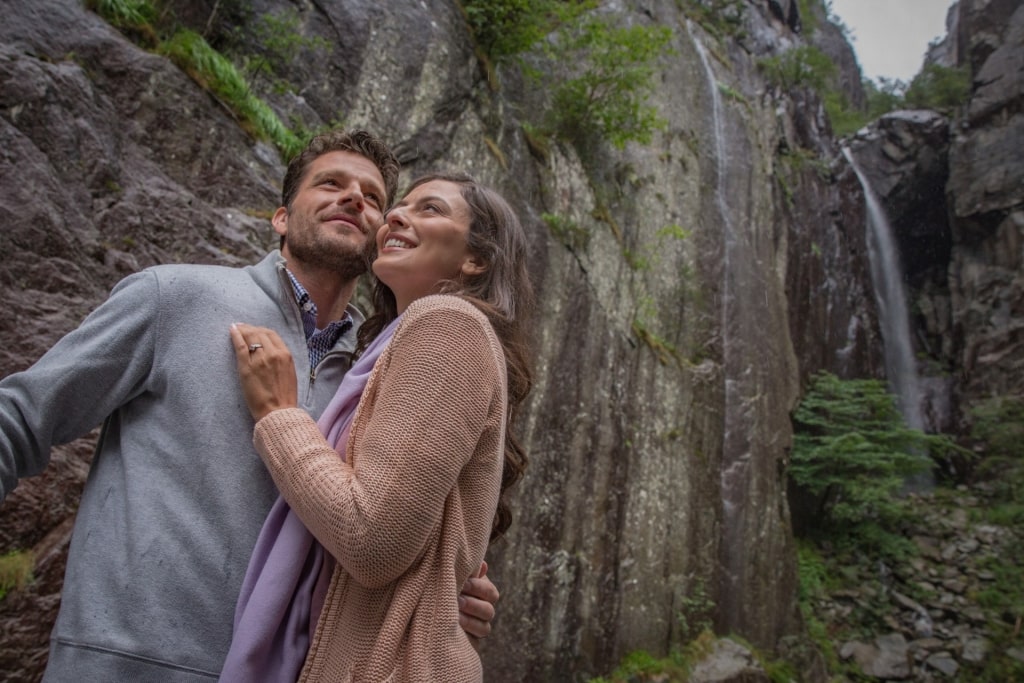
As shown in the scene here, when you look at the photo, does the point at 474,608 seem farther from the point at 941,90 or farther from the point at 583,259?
the point at 941,90

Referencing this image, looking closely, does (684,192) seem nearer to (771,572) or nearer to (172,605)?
(771,572)

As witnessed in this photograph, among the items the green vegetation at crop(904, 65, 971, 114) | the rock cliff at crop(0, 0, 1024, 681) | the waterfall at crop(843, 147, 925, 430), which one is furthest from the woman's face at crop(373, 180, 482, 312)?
the green vegetation at crop(904, 65, 971, 114)

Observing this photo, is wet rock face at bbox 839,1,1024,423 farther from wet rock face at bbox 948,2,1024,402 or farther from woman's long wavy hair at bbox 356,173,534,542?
woman's long wavy hair at bbox 356,173,534,542

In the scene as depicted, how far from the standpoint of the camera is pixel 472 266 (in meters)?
1.63

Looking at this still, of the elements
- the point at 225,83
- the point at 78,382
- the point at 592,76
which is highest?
the point at 592,76

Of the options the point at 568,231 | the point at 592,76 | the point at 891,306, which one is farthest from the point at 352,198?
the point at 891,306

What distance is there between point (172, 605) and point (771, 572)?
10.4 m

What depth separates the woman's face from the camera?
1.60 m

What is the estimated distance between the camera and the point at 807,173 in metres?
16.6

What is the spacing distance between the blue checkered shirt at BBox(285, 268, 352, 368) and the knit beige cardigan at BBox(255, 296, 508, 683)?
55 cm

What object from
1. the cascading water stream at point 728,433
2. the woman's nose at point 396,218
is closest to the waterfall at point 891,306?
the cascading water stream at point 728,433

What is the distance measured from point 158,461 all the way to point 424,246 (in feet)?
2.43

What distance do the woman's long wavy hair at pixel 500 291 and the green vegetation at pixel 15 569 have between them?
5.40ft

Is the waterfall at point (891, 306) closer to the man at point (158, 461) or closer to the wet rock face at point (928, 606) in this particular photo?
the wet rock face at point (928, 606)
